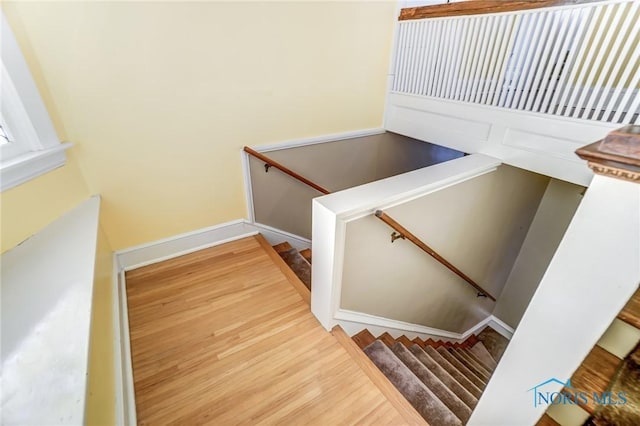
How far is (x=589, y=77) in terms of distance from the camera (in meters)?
1.73

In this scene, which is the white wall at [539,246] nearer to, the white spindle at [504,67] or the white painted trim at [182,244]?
the white spindle at [504,67]

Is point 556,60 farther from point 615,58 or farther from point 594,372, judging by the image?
point 594,372

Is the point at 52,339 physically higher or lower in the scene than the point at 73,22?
lower

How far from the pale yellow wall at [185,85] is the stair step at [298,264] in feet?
1.92

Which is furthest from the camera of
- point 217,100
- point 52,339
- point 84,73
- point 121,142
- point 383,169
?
point 383,169

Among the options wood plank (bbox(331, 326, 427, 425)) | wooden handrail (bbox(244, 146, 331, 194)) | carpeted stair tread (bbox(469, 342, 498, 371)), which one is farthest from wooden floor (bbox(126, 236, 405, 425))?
carpeted stair tread (bbox(469, 342, 498, 371))

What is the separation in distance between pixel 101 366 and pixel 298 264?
1655 millimetres

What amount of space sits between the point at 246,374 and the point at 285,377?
0.21 meters

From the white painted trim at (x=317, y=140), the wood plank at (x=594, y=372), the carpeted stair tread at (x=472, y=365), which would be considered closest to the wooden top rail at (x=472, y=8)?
the white painted trim at (x=317, y=140)

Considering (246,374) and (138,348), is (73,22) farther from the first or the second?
(246,374)

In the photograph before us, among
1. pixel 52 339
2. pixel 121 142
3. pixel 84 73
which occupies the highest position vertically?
pixel 84 73

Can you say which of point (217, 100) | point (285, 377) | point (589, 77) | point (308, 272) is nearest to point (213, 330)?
point (285, 377)

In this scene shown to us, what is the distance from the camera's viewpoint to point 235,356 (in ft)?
5.45

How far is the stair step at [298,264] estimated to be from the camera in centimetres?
248
